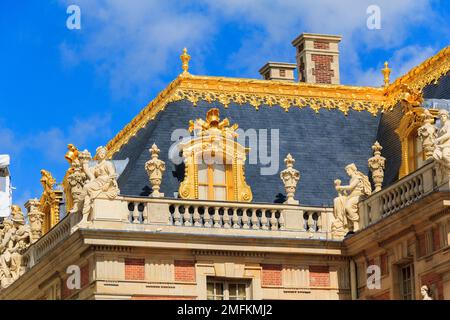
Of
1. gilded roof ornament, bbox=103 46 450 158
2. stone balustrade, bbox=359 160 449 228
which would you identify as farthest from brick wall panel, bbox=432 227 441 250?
gilded roof ornament, bbox=103 46 450 158

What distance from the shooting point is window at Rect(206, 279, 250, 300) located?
1625 inches

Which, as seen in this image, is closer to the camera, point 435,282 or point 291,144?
point 435,282

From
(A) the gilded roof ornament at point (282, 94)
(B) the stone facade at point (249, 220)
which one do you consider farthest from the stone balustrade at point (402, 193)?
(A) the gilded roof ornament at point (282, 94)

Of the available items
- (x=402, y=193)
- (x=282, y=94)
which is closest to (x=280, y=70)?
(x=282, y=94)

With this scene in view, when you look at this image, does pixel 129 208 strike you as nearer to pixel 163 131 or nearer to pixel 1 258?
pixel 163 131

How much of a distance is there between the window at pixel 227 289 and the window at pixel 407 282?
11.7 feet

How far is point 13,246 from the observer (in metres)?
47.0

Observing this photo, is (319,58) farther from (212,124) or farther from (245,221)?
(245,221)

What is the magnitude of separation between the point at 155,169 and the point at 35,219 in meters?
6.89

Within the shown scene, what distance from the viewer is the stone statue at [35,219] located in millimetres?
47031

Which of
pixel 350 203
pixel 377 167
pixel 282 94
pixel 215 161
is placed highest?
pixel 282 94

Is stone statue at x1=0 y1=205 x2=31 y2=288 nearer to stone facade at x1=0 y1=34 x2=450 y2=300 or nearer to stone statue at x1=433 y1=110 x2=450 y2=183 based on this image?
stone facade at x1=0 y1=34 x2=450 y2=300

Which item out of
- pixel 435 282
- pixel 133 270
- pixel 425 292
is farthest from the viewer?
pixel 133 270
